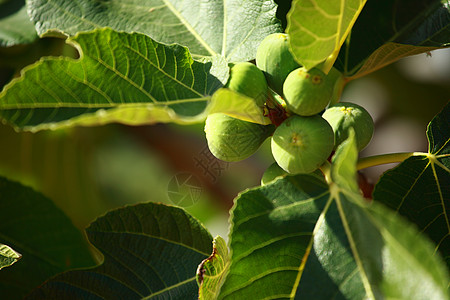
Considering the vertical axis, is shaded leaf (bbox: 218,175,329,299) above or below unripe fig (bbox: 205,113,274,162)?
below

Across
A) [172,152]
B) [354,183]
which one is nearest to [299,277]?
[354,183]

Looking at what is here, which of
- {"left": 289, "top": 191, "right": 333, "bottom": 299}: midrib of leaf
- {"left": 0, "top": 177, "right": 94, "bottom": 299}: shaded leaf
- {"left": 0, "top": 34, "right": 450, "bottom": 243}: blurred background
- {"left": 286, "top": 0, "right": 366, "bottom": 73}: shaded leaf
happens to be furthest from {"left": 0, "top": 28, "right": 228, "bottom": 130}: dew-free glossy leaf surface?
{"left": 0, "top": 34, "right": 450, "bottom": 243}: blurred background

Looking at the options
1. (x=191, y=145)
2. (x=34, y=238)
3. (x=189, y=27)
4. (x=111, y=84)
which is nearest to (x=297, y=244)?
(x=111, y=84)

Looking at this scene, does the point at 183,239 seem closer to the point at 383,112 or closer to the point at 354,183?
the point at 354,183

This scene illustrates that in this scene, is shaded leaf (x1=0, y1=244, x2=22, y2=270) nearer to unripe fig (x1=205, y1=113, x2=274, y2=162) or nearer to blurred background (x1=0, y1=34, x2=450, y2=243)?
unripe fig (x1=205, y1=113, x2=274, y2=162)

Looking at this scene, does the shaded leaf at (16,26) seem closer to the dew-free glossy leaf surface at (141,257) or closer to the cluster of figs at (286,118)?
the dew-free glossy leaf surface at (141,257)

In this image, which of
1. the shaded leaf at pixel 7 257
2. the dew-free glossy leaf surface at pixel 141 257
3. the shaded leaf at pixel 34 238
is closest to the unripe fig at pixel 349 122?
the dew-free glossy leaf surface at pixel 141 257

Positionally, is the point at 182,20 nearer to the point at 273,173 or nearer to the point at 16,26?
the point at 273,173
